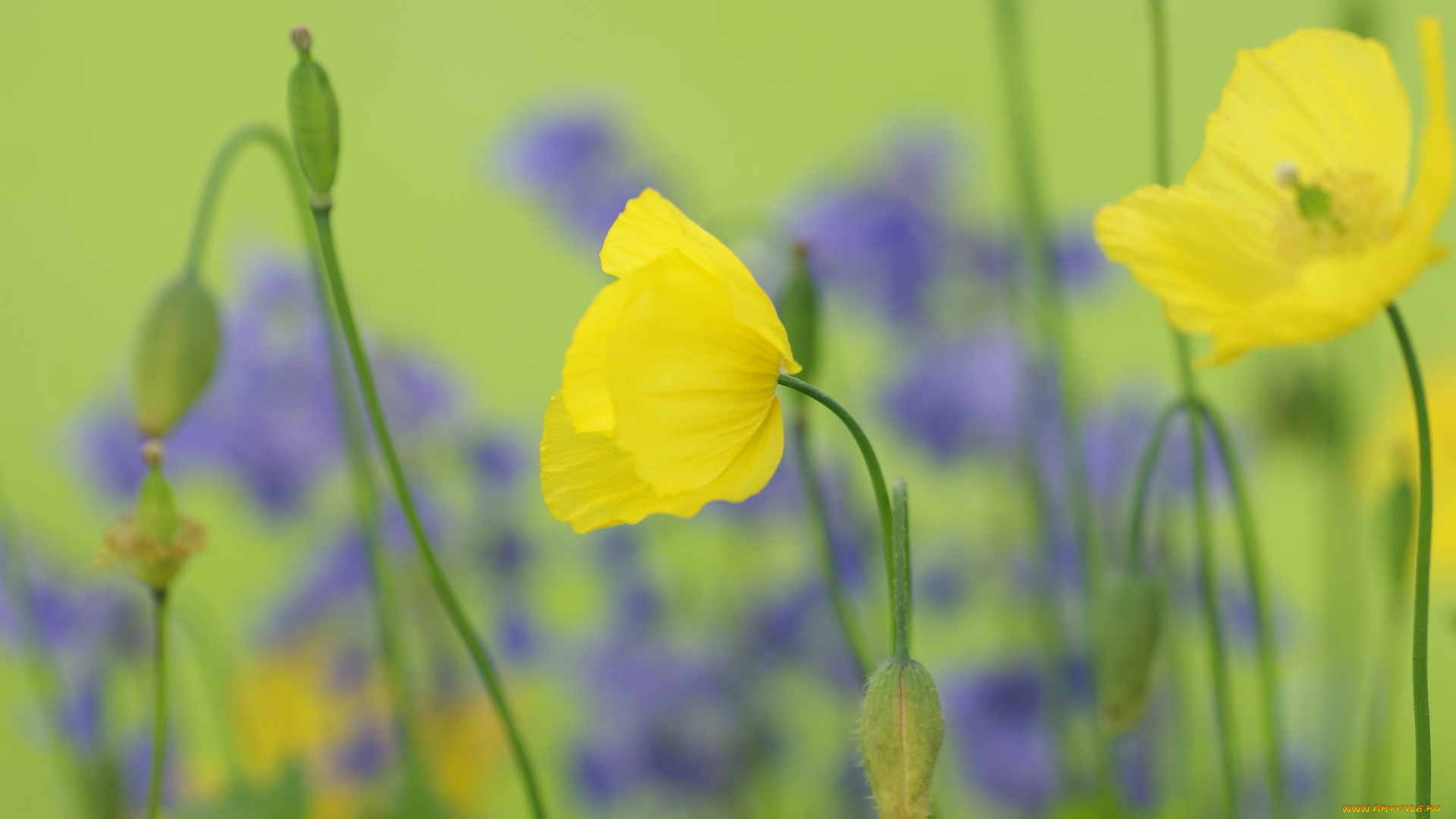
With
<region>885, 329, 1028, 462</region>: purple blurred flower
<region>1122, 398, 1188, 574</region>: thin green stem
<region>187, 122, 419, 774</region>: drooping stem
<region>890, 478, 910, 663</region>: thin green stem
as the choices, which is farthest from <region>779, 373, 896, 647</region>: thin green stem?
<region>885, 329, 1028, 462</region>: purple blurred flower

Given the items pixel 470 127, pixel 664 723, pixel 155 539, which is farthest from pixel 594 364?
pixel 470 127

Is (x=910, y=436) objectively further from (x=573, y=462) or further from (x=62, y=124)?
(x=62, y=124)

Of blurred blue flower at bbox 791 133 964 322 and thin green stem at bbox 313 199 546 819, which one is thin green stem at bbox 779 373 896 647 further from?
blurred blue flower at bbox 791 133 964 322

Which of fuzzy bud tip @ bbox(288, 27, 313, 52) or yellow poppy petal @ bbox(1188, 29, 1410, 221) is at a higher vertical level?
fuzzy bud tip @ bbox(288, 27, 313, 52)

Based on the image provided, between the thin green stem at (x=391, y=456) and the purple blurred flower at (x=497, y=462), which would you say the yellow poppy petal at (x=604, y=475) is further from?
the purple blurred flower at (x=497, y=462)

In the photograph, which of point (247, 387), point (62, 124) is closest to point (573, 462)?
point (247, 387)

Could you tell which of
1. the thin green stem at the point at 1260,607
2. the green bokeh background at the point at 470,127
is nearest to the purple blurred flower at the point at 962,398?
the thin green stem at the point at 1260,607

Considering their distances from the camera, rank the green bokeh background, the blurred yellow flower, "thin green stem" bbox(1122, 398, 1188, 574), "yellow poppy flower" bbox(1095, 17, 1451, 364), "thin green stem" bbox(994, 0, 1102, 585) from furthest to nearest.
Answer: the green bokeh background
the blurred yellow flower
"thin green stem" bbox(994, 0, 1102, 585)
"thin green stem" bbox(1122, 398, 1188, 574)
"yellow poppy flower" bbox(1095, 17, 1451, 364)
